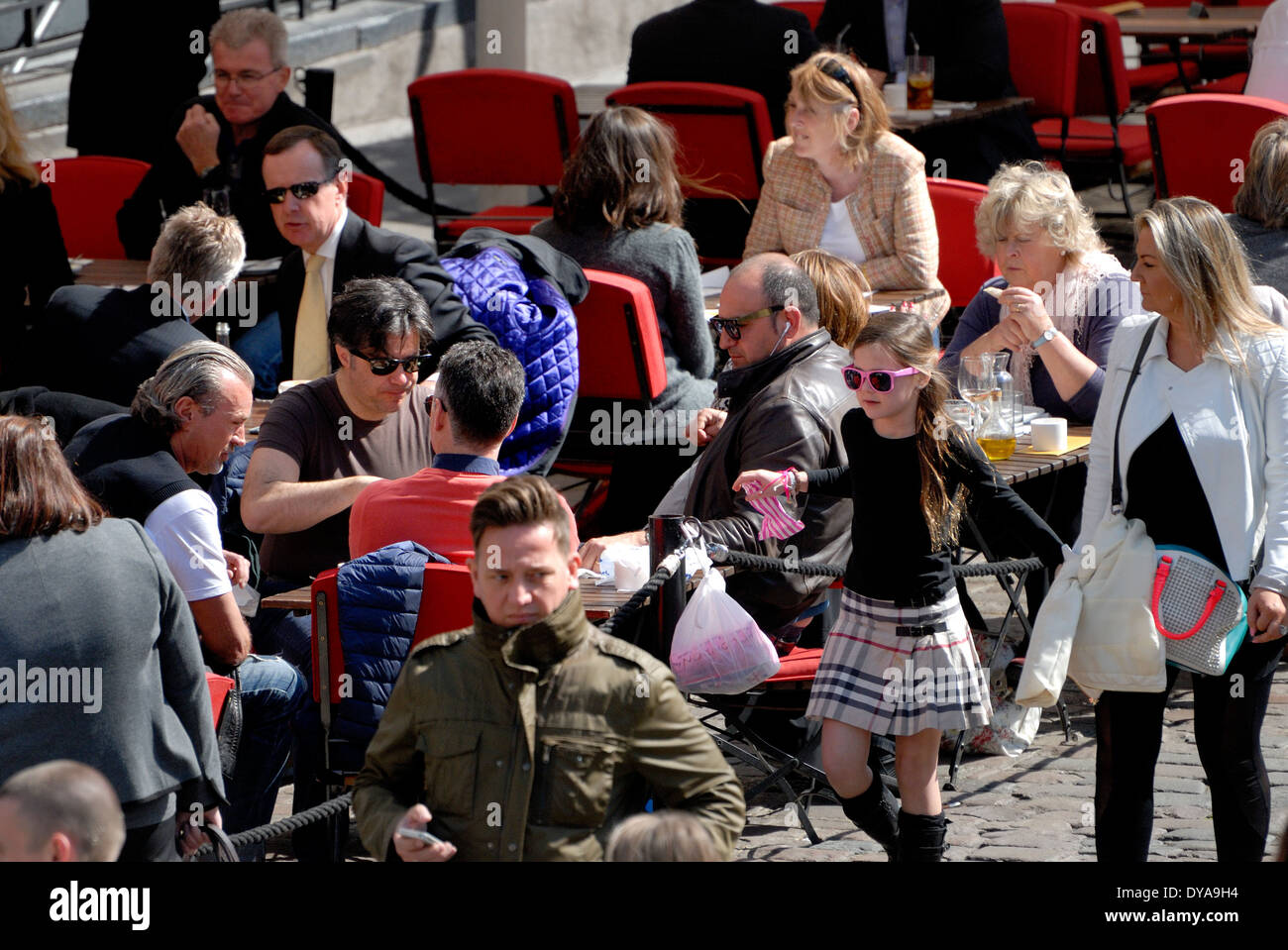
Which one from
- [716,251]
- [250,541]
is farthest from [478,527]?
[716,251]

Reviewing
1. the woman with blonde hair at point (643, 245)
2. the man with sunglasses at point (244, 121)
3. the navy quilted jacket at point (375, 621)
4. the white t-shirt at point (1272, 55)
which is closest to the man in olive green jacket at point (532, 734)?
the navy quilted jacket at point (375, 621)

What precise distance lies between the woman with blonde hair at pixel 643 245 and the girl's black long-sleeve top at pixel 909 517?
226 centimetres

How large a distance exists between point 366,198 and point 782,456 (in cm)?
364

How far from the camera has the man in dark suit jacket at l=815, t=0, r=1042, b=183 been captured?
9.18 m

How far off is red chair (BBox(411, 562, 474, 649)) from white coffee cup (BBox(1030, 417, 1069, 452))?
→ 204cm

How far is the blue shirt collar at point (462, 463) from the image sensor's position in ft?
14.5

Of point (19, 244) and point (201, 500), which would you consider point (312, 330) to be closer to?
point (19, 244)

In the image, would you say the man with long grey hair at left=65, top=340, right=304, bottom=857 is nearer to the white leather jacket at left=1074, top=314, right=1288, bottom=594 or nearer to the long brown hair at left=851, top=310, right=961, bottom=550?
the long brown hair at left=851, top=310, right=961, bottom=550

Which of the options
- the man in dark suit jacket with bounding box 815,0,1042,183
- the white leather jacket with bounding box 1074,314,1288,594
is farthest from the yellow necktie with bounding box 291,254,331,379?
the man in dark suit jacket with bounding box 815,0,1042,183

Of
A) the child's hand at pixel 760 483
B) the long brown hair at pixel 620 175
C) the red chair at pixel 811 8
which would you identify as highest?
the red chair at pixel 811 8

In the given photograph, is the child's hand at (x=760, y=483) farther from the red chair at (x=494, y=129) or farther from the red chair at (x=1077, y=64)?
the red chair at (x=1077, y=64)
